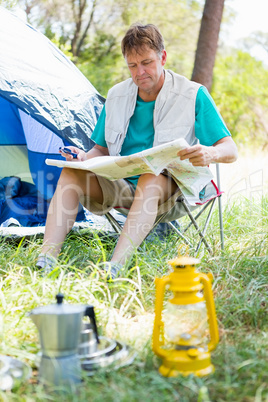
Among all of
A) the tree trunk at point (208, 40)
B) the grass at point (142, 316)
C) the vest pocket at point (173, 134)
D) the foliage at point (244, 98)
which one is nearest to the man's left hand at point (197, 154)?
the vest pocket at point (173, 134)

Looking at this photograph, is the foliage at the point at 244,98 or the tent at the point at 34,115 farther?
the foliage at the point at 244,98

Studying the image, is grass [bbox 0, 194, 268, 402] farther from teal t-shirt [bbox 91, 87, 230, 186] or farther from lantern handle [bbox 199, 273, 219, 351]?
teal t-shirt [bbox 91, 87, 230, 186]

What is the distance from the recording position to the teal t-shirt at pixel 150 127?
86.2 inches

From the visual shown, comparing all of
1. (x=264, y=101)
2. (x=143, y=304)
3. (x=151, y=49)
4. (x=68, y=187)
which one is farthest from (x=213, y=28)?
(x=264, y=101)

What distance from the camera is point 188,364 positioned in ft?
4.17

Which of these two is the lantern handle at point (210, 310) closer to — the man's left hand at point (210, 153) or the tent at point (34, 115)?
the man's left hand at point (210, 153)

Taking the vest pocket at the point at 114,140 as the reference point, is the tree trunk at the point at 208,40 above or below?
above

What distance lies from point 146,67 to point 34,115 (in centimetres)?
68

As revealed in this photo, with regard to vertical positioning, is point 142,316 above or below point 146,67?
below

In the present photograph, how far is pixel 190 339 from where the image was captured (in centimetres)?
134

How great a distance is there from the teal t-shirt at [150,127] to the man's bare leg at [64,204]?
0.81 feet


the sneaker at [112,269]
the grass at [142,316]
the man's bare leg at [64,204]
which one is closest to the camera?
the grass at [142,316]

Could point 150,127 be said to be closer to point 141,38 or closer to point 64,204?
point 141,38

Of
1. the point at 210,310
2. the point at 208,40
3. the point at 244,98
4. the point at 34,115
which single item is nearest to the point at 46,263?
the point at 210,310
